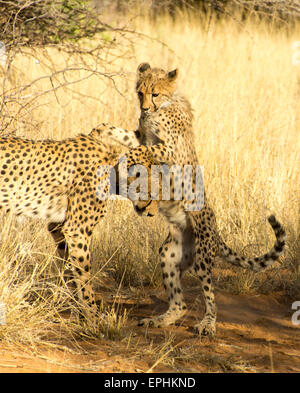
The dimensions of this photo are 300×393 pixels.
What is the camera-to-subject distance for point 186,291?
4.62 m

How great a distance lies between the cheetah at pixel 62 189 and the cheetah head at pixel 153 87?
1.60 ft

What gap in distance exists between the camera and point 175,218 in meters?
4.12

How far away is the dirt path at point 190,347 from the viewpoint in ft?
10.3

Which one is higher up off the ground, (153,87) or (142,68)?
(142,68)

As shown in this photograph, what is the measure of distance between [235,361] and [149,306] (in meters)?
1.07

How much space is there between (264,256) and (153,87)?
1257 millimetres

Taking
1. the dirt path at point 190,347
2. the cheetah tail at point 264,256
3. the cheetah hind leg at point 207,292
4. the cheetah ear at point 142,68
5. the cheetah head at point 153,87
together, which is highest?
the cheetah ear at point 142,68

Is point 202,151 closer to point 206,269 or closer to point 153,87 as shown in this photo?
point 153,87

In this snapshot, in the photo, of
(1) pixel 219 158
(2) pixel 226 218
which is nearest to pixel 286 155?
(1) pixel 219 158

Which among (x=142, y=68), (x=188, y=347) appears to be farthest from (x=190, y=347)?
(x=142, y=68)

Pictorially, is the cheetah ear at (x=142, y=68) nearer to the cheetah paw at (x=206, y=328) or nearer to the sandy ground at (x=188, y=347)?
the sandy ground at (x=188, y=347)

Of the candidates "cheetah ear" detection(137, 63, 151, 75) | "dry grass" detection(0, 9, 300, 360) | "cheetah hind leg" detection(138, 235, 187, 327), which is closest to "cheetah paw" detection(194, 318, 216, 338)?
"cheetah hind leg" detection(138, 235, 187, 327)

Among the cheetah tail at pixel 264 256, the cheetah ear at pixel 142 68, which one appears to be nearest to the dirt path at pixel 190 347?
the cheetah tail at pixel 264 256

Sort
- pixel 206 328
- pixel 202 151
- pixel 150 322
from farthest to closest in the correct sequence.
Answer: pixel 202 151, pixel 150 322, pixel 206 328
